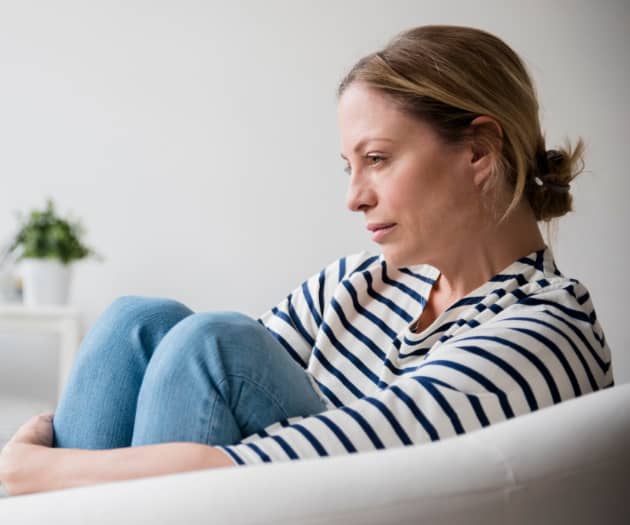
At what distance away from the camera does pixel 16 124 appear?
2.94 meters

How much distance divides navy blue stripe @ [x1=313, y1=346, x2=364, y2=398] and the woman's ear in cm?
34

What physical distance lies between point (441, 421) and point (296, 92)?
208 cm

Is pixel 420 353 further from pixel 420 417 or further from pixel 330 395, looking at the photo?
pixel 420 417

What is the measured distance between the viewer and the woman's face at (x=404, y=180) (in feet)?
3.54

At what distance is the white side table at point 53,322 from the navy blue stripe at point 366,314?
4.89 ft

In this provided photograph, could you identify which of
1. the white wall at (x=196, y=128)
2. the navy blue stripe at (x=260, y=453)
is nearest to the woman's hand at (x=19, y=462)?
the navy blue stripe at (x=260, y=453)

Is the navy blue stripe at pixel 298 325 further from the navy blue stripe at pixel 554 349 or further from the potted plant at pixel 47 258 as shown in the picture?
the potted plant at pixel 47 258

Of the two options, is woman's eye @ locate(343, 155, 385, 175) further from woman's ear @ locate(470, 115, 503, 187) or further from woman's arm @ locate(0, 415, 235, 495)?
woman's arm @ locate(0, 415, 235, 495)

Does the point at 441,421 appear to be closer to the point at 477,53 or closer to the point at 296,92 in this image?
the point at 477,53

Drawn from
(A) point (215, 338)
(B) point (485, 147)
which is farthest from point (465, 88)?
(A) point (215, 338)

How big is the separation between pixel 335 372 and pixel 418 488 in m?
0.67

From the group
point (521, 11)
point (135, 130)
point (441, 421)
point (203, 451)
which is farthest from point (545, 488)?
point (135, 130)

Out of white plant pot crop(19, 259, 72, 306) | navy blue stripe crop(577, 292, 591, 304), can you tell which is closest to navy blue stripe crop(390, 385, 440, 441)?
navy blue stripe crop(577, 292, 591, 304)

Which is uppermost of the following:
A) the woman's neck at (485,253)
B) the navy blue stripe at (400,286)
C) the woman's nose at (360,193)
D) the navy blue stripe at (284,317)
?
the woman's nose at (360,193)
